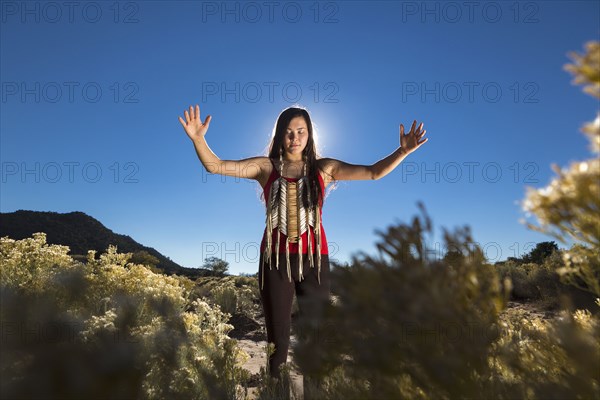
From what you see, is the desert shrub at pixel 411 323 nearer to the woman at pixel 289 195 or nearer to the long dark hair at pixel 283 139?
the woman at pixel 289 195

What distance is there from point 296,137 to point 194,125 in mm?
875

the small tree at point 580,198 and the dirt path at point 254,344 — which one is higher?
the small tree at point 580,198

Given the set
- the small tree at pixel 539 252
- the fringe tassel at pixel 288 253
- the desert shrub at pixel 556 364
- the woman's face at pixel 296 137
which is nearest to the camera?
the desert shrub at pixel 556 364

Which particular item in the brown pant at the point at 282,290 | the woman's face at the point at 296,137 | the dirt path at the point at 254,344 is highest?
the woman's face at the point at 296,137

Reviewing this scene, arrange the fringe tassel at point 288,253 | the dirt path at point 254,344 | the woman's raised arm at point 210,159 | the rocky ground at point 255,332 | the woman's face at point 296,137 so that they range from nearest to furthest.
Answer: the fringe tassel at point 288,253 → the woman's raised arm at point 210,159 → the woman's face at point 296,137 → the dirt path at point 254,344 → the rocky ground at point 255,332

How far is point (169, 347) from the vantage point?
173 centimetres

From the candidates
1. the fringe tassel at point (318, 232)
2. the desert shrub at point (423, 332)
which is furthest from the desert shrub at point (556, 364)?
the fringe tassel at point (318, 232)

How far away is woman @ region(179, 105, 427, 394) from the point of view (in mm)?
3828

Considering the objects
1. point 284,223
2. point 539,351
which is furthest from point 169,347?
point 284,223

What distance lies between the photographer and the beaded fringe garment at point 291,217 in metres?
3.86

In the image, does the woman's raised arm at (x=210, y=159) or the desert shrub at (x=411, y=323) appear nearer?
the desert shrub at (x=411, y=323)

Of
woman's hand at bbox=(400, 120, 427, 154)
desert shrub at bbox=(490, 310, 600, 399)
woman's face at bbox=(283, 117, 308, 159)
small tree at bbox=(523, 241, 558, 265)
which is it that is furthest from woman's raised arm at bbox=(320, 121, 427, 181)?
small tree at bbox=(523, 241, 558, 265)

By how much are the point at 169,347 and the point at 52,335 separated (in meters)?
0.69

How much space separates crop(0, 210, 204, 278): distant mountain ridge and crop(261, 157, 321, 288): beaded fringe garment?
114 ft
